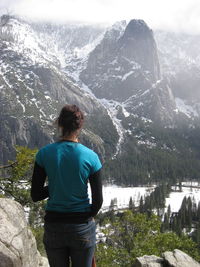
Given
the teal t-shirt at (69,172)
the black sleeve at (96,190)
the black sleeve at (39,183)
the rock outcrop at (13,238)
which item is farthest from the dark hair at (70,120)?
the rock outcrop at (13,238)

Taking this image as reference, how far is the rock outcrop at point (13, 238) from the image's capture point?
339 inches

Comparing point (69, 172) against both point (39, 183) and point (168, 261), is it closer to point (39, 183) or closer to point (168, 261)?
point (39, 183)

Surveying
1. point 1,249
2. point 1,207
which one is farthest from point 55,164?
point 1,207

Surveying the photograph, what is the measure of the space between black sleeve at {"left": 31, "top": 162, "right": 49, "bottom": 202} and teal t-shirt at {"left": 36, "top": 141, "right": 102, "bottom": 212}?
0.95ft

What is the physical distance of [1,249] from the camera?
8516mm

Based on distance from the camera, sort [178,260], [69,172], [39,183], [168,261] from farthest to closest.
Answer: [178,260] → [168,261] → [39,183] → [69,172]

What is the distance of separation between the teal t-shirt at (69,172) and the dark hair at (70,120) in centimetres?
32

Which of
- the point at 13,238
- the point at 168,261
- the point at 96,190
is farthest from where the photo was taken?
the point at 168,261

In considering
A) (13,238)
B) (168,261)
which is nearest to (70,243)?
(13,238)

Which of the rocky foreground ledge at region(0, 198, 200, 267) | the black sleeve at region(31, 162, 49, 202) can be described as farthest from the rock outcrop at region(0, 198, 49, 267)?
the black sleeve at region(31, 162, 49, 202)

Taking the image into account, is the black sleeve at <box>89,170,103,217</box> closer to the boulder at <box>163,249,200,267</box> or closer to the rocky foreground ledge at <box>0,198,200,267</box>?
the rocky foreground ledge at <box>0,198,200,267</box>

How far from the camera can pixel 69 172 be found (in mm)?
7152

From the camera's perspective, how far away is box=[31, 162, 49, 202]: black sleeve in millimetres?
7512

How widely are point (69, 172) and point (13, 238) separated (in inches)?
130
